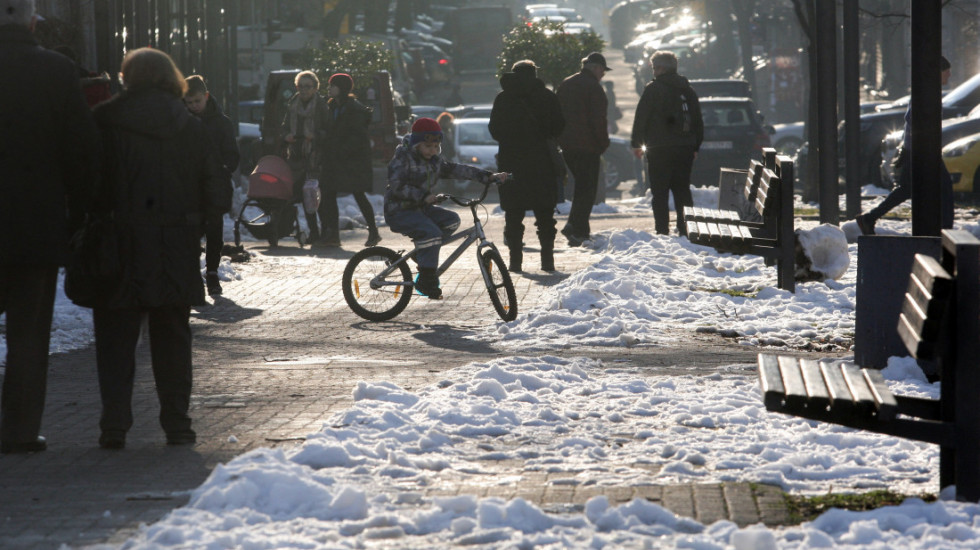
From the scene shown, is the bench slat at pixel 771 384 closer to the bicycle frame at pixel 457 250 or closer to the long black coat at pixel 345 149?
the bicycle frame at pixel 457 250

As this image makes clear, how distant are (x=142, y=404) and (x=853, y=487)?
12.0ft

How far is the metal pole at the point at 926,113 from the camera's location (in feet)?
24.5

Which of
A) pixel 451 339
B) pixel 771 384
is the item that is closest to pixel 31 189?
pixel 771 384

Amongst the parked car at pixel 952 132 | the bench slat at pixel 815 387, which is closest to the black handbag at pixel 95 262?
the bench slat at pixel 815 387

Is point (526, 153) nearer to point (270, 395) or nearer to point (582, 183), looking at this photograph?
point (582, 183)

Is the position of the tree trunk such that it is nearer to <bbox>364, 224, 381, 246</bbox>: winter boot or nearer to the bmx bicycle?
<bbox>364, 224, 381, 246</bbox>: winter boot

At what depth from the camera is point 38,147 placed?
6.13 metres

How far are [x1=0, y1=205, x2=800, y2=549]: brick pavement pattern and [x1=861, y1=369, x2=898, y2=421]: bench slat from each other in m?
0.47

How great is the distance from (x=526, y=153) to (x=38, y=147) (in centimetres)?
754

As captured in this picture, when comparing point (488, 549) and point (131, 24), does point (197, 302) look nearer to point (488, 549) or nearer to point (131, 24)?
point (488, 549)

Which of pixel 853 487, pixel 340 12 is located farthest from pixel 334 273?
pixel 340 12

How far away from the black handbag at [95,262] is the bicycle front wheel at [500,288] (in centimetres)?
412

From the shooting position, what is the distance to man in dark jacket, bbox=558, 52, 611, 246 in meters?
15.3

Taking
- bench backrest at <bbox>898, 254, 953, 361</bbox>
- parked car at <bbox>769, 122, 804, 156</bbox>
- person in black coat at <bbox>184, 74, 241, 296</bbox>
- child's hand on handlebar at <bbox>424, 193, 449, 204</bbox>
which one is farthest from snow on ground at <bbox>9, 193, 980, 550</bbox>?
parked car at <bbox>769, 122, 804, 156</bbox>
